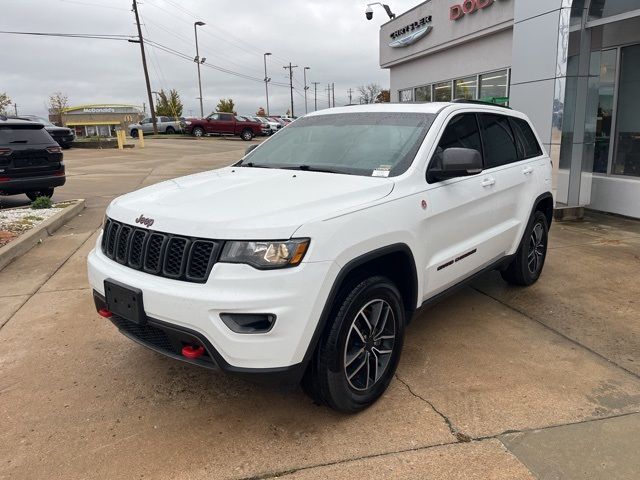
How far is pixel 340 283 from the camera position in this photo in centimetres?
266

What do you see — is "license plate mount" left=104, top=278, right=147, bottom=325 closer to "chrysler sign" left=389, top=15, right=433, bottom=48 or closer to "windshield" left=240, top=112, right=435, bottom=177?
"windshield" left=240, top=112, right=435, bottom=177

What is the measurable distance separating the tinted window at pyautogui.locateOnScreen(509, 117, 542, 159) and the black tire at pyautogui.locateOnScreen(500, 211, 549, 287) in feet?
1.96

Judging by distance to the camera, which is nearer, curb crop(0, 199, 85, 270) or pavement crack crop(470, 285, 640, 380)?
pavement crack crop(470, 285, 640, 380)

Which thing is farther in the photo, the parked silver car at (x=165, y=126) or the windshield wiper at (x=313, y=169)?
the parked silver car at (x=165, y=126)

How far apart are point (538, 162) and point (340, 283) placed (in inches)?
131

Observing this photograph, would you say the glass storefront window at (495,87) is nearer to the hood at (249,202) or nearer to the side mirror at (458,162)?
the side mirror at (458,162)

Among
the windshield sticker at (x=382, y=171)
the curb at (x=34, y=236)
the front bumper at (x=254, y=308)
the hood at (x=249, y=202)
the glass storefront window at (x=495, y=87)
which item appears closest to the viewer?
the front bumper at (x=254, y=308)

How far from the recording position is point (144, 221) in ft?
9.44

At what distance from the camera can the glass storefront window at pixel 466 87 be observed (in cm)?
1561

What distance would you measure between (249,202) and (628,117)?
28.7 ft

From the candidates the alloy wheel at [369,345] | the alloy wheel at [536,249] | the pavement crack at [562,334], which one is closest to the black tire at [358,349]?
the alloy wheel at [369,345]

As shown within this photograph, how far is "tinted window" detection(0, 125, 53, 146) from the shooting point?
898 centimetres

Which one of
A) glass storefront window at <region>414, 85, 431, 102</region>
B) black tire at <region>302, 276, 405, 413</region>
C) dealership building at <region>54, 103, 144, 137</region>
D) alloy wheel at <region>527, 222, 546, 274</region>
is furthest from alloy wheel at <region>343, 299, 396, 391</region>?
dealership building at <region>54, 103, 144, 137</region>

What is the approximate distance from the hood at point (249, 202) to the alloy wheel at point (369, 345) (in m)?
0.65
